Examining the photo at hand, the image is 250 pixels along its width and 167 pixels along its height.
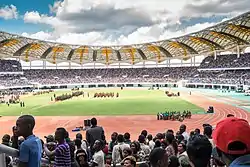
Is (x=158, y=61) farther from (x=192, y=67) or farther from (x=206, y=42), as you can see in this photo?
(x=206, y=42)

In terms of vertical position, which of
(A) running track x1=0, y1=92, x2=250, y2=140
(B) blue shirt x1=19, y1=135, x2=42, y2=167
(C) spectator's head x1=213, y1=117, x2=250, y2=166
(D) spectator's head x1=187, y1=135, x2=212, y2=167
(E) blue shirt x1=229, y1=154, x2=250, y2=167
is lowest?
(A) running track x1=0, y1=92, x2=250, y2=140

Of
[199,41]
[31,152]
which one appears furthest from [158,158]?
[199,41]

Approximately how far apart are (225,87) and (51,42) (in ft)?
153

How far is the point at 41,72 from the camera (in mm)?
108188

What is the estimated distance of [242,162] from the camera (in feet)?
8.32

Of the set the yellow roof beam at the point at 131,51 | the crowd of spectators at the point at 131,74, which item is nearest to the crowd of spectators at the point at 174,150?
the crowd of spectators at the point at 131,74

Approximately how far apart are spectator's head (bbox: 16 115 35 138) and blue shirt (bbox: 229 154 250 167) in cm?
326

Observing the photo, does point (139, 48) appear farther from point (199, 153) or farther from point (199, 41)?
point (199, 153)

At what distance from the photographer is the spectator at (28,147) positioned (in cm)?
423

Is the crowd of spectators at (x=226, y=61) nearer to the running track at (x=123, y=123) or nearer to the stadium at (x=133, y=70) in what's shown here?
the stadium at (x=133, y=70)

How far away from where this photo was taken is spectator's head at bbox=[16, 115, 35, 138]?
4823mm

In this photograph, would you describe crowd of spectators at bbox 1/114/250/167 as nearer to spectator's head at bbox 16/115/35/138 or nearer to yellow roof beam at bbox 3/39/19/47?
spectator's head at bbox 16/115/35/138

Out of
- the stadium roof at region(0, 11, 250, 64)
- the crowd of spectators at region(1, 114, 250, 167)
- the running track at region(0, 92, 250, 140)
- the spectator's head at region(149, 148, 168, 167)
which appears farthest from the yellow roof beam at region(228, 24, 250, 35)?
the spectator's head at region(149, 148, 168, 167)

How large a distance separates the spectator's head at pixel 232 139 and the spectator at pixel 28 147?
2532mm
